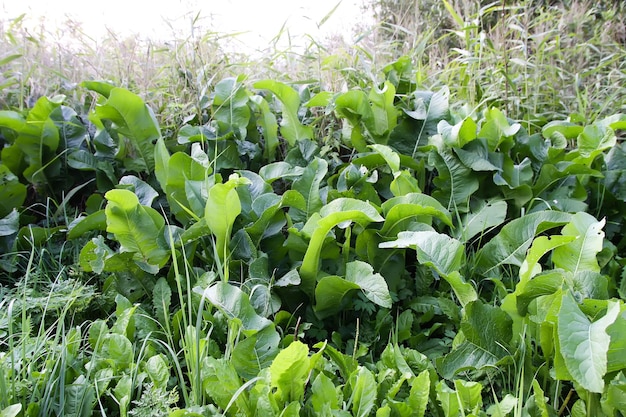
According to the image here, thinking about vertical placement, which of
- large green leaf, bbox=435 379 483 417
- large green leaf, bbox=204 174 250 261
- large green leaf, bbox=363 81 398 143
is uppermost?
large green leaf, bbox=363 81 398 143

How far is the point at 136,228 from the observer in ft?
5.77

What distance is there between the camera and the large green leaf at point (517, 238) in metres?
1.75

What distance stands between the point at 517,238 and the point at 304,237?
2.37 feet

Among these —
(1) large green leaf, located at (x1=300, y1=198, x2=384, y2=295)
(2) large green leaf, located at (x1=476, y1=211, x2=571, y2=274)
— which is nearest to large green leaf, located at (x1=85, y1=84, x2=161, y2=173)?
(1) large green leaf, located at (x1=300, y1=198, x2=384, y2=295)

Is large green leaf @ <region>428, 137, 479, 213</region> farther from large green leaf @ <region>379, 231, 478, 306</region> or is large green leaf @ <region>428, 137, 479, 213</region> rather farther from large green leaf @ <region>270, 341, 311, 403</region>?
large green leaf @ <region>270, 341, 311, 403</region>

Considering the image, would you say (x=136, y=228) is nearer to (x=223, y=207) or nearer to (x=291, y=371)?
A: (x=223, y=207)

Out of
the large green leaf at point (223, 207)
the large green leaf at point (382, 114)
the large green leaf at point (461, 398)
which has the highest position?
the large green leaf at point (382, 114)

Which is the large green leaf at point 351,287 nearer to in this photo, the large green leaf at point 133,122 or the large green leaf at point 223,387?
the large green leaf at point 223,387

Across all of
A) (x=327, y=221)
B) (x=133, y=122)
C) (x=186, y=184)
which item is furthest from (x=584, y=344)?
(x=133, y=122)

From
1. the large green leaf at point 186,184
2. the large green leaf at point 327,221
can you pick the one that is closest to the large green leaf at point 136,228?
the large green leaf at point 186,184

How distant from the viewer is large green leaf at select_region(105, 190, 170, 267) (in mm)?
1700

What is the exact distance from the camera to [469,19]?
297 centimetres

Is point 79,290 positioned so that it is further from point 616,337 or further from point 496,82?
point 496,82

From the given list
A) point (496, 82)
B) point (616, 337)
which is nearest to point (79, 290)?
point (616, 337)
